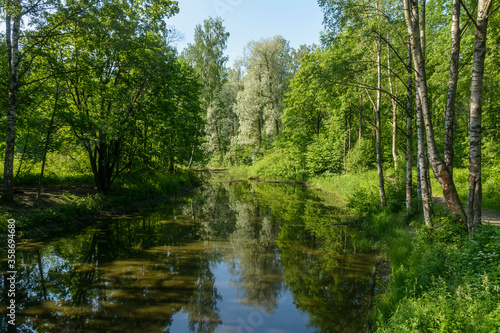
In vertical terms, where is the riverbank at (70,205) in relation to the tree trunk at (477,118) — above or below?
below

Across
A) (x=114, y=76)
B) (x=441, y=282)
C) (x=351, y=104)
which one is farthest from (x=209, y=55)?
(x=441, y=282)

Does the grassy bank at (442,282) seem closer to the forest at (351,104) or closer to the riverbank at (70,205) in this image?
the forest at (351,104)

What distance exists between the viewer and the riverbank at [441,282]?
131 inches

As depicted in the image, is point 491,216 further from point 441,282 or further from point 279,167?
point 279,167

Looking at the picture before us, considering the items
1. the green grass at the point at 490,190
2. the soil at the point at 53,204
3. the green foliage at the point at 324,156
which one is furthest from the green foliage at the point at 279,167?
the soil at the point at 53,204

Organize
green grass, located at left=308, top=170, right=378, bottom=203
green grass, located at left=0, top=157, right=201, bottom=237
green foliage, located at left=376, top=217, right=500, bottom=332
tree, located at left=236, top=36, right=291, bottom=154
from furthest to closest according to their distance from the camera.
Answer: tree, located at left=236, top=36, right=291, bottom=154
green grass, located at left=308, top=170, right=378, bottom=203
green grass, located at left=0, top=157, right=201, bottom=237
green foliage, located at left=376, top=217, right=500, bottom=332

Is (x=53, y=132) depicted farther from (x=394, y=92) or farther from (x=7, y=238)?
(x=394, y=92)

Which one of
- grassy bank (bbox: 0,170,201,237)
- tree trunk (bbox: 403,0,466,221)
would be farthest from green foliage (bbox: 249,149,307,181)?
tree trunk (bbox: 403,0,466,221)

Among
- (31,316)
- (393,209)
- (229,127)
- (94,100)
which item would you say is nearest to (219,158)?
(229,127)

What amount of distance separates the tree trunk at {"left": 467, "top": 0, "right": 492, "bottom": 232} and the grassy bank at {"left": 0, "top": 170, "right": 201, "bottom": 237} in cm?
1254

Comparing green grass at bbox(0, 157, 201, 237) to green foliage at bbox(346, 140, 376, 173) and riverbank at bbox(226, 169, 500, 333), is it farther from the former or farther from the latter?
green foliage at bbox(346, 140, 376, 173)

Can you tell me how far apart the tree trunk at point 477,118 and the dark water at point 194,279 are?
2.84 m

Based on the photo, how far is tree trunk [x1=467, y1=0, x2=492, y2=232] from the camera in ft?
19.2

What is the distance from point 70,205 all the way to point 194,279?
24.7 ft
